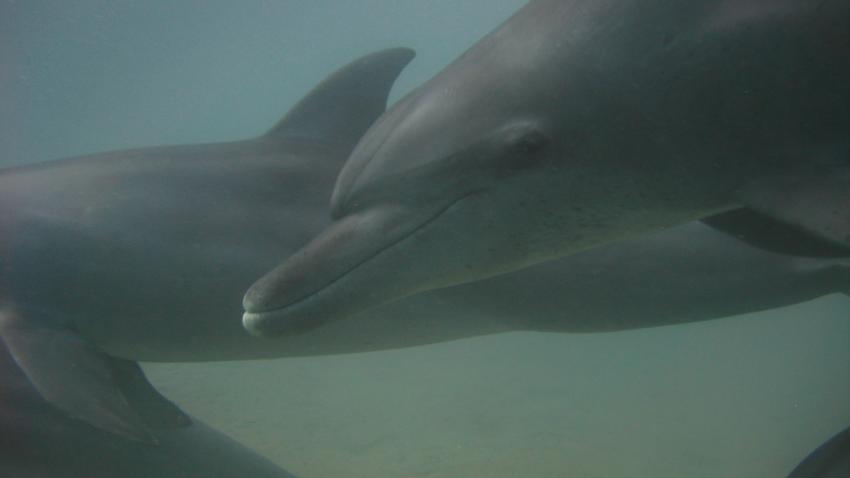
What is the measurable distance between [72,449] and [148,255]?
1803 mm

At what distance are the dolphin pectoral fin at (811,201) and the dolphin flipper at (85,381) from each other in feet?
13.3

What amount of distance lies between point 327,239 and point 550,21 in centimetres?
159

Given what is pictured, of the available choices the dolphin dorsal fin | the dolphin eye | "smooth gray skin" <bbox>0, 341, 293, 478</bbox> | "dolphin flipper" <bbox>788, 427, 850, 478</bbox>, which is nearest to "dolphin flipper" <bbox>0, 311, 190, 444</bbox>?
"smooth gray skin" <bbox>0, 341, 293, 478</bbox>

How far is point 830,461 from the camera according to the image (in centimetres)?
333

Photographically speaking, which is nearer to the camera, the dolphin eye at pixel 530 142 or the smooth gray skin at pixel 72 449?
the dolphin eye at pixel 530 142

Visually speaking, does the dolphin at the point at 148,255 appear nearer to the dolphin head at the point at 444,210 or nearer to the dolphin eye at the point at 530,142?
the dolphin head at the point at 444,210

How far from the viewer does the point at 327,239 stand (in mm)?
3283

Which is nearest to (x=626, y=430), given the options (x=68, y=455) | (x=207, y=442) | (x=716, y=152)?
(x=207, y=442)

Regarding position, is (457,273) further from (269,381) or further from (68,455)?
(269,381)

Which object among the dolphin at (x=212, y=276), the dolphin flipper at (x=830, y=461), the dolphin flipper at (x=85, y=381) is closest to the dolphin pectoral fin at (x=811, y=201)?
the dolphin flipper at (x=830, y=461)

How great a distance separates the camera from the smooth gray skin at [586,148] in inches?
107

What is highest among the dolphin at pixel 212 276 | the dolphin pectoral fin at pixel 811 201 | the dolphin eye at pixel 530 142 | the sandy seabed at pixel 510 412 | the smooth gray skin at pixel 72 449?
the dolphin eye at pixel 530 142

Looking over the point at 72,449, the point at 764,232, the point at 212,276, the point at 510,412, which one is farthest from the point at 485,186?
the point at 510,412

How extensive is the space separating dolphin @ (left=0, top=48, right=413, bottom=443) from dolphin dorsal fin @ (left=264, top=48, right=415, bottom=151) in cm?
38
